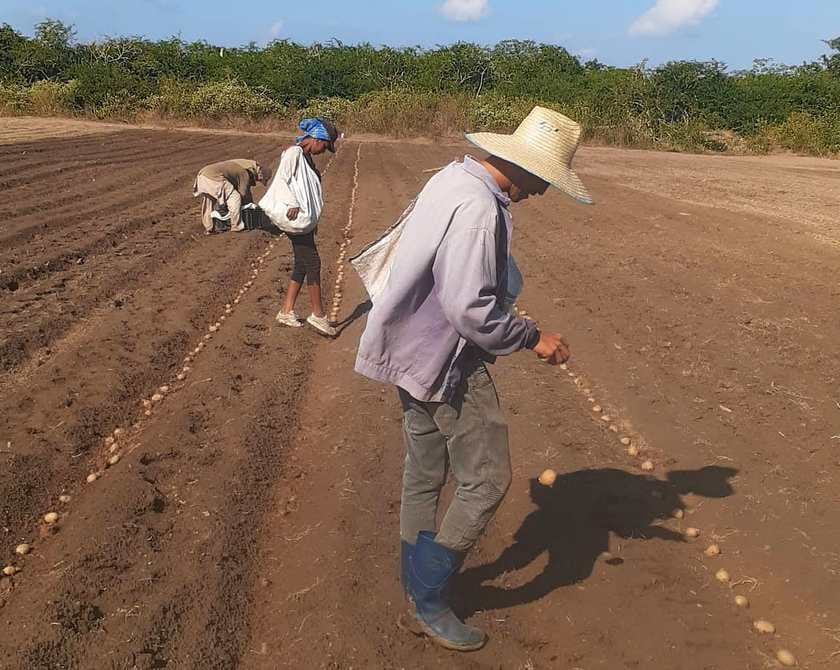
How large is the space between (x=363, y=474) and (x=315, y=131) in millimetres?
2875

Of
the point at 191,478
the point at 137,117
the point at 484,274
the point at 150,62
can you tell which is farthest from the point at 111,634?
the point at 150,62

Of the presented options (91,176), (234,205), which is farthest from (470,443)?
(91,176)

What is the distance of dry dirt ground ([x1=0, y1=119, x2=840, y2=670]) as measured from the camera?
3055mm

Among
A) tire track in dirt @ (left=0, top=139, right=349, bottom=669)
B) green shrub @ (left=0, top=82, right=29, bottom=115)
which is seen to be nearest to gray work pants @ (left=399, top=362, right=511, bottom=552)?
tire track in dirt @ (left=0, top=139, right=349, bottom=669)

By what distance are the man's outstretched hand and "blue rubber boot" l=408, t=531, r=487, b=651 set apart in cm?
78

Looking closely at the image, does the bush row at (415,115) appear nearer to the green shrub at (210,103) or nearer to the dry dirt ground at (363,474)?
the green shrub at (210,103)

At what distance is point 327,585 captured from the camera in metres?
3.32

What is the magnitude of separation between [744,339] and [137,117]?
1254 inches

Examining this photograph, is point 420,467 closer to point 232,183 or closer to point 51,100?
point 232,183

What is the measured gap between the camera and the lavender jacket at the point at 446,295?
239 centimetres

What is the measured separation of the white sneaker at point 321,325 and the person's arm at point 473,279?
4143mm

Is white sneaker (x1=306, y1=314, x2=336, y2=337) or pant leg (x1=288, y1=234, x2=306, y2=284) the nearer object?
pant leg (x1=288, y1=234, x2=306, y2=284)

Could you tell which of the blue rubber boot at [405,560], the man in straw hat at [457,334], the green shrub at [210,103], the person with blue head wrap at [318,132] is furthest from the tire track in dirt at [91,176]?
the green shrub at [210,103]

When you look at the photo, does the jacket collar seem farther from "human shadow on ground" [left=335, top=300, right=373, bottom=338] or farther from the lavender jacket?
"human shadow on ground" [left=335, top=300, right=373, bottom=338]
